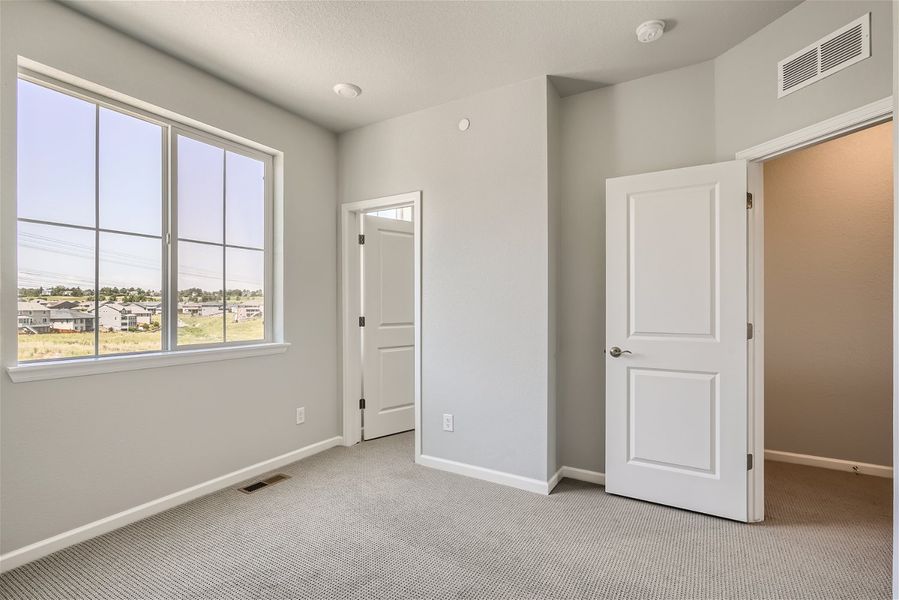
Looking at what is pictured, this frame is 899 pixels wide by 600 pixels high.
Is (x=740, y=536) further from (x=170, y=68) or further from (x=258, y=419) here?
(x=170, y=68)

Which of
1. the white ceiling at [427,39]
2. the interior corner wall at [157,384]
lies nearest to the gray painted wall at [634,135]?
the white ceiling at [427,39]

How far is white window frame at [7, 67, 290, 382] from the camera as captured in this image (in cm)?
216

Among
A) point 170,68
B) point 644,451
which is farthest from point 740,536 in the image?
point 170,68

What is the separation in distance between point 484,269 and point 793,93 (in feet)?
6.19

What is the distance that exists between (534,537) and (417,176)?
2.52 m

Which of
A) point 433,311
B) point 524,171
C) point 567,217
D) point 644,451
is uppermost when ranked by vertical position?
point 524,171

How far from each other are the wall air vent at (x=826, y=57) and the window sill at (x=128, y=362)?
3.45 metres

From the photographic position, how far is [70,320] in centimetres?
226

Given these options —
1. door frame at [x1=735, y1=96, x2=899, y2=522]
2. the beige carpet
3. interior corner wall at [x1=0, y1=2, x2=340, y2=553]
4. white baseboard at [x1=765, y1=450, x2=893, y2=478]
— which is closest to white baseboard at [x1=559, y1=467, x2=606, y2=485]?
the beige carpet

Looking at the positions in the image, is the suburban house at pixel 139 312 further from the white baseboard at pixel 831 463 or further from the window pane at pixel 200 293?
the white baseboard at pixel 831 463

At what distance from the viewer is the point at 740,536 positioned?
2250 millimetres

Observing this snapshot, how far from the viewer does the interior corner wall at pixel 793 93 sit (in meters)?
1.84

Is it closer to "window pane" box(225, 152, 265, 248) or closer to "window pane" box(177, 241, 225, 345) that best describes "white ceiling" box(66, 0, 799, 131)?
"window pane" box(225, 152, 265, 248)

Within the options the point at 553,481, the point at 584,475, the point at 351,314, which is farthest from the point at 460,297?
the point at 584,475
